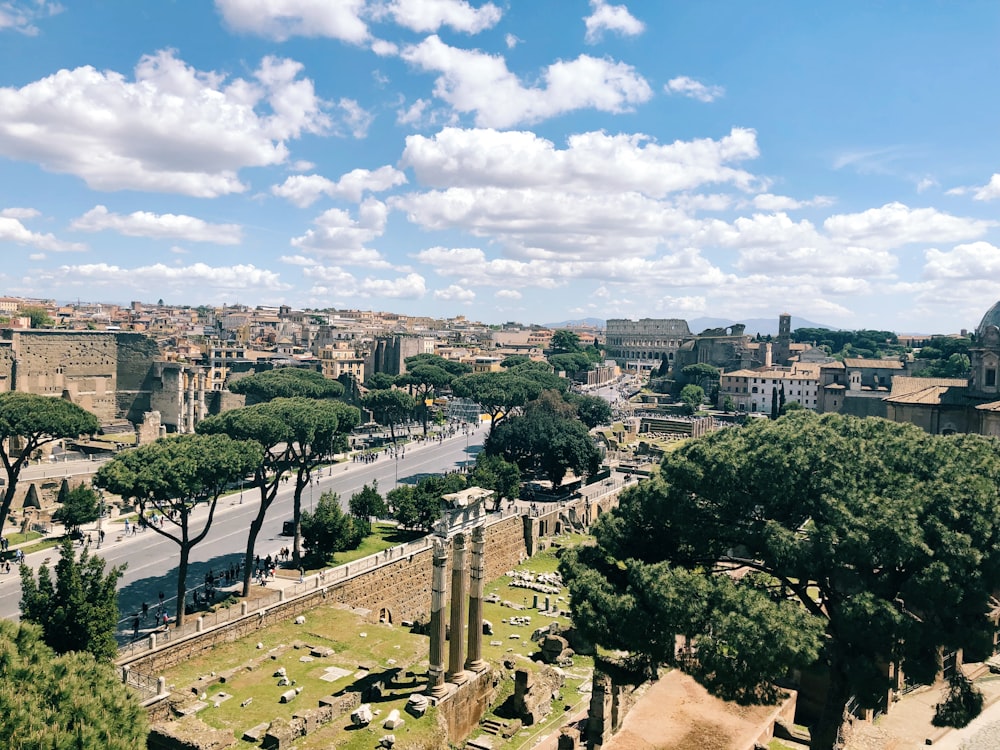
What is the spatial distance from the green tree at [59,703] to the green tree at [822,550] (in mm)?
10913

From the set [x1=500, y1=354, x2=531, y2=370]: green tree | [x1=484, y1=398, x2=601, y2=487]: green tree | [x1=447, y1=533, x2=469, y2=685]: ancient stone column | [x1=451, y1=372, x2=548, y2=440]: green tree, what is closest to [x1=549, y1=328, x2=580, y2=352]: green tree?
[x1=500, y1=354, x2=531, y2=370]: green tree

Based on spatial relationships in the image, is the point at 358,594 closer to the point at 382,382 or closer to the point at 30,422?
the point at 30,422

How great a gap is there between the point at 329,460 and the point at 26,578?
4029cm

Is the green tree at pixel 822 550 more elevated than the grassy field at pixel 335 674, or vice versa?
the green tree at pixel 822 550

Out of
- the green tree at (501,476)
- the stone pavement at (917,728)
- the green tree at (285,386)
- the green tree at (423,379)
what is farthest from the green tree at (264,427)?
the green tree at (423,379)

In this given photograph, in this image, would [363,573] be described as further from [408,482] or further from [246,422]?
[408,482]

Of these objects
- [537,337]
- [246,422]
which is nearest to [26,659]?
[246,422]

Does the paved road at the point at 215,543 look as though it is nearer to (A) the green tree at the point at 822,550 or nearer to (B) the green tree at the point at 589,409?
(B) the green tree at the point at 589,409

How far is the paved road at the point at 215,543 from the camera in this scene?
30.2m

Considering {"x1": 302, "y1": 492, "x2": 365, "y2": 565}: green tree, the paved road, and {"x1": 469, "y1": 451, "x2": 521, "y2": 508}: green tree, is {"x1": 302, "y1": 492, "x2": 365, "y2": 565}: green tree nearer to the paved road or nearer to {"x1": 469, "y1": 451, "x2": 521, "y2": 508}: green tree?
the paved road

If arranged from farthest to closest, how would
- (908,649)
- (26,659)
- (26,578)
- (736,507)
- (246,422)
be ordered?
(246,422) < (736,507) < (26,578) < (908,649) < (26,659)

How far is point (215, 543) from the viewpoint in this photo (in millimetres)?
36938

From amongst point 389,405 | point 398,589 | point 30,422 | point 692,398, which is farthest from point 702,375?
point 30,422

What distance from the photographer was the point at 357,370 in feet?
320
